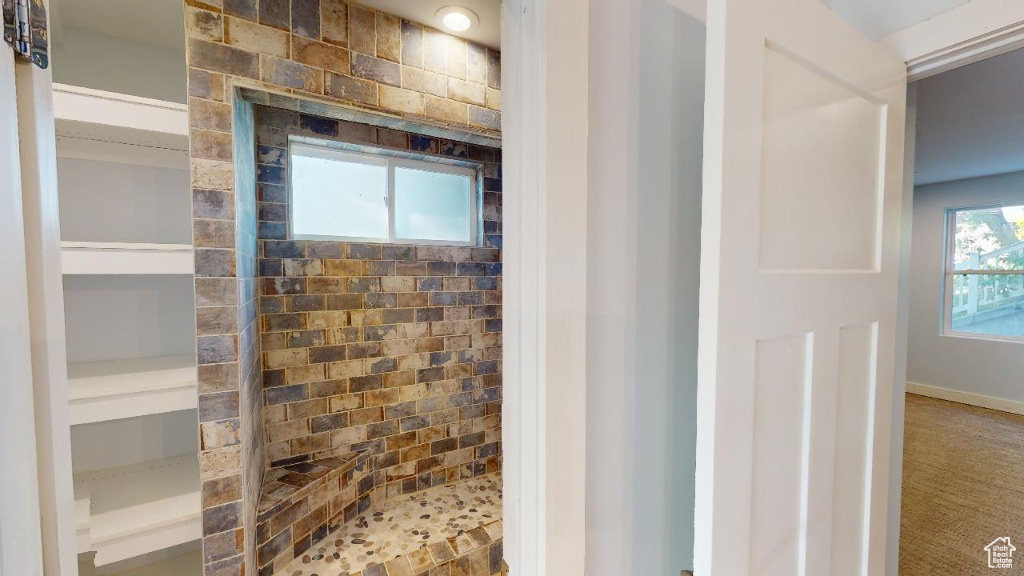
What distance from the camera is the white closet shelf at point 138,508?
127 cm

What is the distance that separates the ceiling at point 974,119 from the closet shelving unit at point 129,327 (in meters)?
3.59

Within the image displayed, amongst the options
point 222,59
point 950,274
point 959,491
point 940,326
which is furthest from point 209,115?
point 940,326

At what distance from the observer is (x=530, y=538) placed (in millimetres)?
745

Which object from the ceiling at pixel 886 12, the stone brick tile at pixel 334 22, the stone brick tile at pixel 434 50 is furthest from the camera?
the stone brick tile at pixel 434 50

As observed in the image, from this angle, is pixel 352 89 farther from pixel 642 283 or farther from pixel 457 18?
pixel 642 283

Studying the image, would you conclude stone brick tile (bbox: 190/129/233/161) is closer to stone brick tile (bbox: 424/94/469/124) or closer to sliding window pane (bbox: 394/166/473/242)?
stone brick tile (bbox: 424/94/469/124)

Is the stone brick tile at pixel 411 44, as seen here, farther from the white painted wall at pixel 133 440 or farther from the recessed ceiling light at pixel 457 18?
the white painted wall at pixel 133 440

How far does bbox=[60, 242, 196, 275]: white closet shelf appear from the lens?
118 cm

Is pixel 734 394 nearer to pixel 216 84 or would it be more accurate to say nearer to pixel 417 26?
pixel 216 84

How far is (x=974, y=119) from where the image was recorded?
264 cm

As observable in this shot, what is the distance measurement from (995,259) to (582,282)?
6.01m

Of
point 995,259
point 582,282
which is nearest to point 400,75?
point 582,282

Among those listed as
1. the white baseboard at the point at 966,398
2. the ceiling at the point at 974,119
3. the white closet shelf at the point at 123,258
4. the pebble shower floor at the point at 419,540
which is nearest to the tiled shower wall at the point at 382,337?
the pebble shower floor at the point at 419,540

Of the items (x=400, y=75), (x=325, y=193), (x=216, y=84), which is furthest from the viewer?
(x=325, y=193)
